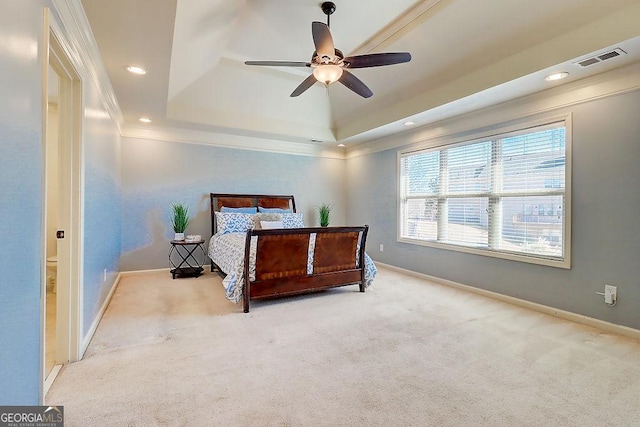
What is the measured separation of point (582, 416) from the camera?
65.5 inches

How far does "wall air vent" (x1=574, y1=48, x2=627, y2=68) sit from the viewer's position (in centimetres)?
253

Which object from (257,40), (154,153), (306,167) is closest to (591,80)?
(257,40)

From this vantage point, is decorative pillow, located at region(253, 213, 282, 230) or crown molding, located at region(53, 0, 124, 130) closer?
crown molding, located at region(53, 0, 124, 130)

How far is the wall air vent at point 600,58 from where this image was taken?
2.53 metres

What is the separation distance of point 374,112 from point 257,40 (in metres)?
2.11

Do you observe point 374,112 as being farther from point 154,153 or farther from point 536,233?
point 154,153

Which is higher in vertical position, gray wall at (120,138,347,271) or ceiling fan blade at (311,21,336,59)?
ceiling fan blade at (311,21,336,59)

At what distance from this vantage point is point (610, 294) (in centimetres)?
287

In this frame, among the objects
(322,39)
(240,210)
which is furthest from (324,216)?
(322,39)

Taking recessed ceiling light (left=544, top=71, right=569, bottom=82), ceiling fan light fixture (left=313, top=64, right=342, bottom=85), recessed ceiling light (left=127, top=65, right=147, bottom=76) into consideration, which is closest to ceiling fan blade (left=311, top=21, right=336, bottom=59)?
ceiling fan light fixture (left=313, top=64, right=342, bottom=85)

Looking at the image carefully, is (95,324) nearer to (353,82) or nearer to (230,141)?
(353,82)

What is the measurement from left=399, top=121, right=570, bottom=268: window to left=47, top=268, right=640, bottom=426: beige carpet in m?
0.84

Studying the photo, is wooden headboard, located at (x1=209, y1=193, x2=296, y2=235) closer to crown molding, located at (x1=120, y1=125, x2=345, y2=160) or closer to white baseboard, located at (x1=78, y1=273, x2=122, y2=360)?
crown molding, located at (x1=120, y1=125, x2=345, y2=160)

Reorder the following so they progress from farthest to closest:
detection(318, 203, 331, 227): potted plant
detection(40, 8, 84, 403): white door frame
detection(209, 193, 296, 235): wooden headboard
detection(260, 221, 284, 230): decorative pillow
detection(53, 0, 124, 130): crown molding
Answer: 1. detection(318, 203, 331, 227): potted plant
2. detection(209, 193, 296, 235): wooden headboard
3. detection(260, 221, 284, 230): decorative pillow
4. detection(40, 8, 84, 403): white door frame
5. detection(53, 0, 124, 130): crown molding
